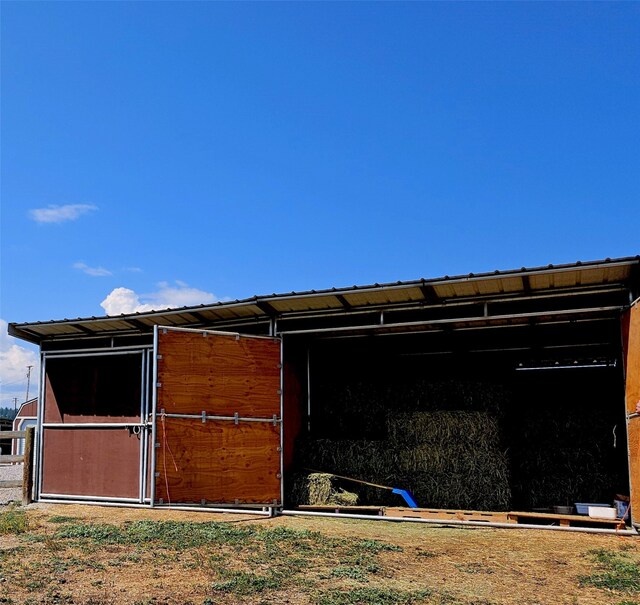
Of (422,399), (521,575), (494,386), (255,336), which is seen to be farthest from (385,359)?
(521,575)

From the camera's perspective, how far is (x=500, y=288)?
859 cm

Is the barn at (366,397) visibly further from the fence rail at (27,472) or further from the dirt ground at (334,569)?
the dirt ground at (334,569)

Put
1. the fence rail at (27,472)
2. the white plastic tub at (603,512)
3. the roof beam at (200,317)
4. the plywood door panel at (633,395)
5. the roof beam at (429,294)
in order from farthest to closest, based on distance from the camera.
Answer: the fence rail at (27,472), the roof beam at (200,317), the roof beam at (429,294), the white plastic tub at (603,512), the plywood door panel at (633,395)

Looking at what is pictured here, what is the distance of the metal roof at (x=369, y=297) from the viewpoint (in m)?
7.89

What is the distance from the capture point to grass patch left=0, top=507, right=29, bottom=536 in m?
7.88

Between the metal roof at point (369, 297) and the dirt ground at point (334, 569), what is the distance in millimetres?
2935

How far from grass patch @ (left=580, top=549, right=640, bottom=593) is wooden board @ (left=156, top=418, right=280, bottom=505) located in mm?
4615

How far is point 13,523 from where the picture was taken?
829cm

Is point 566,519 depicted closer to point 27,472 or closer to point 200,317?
point 200,317

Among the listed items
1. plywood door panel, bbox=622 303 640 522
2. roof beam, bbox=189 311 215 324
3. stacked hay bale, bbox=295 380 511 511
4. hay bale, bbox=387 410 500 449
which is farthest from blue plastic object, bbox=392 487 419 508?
roof beam, bbox=189 311 215 324

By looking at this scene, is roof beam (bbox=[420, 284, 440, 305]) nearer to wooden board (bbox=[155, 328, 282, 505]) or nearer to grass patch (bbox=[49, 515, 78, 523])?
wooden board (bbox=[155, 328, 282, 505])

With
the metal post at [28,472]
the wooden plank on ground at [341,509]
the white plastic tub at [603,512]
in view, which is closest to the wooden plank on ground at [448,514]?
the wooden plank on ground at [341,509]

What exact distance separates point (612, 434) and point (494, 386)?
185 cm

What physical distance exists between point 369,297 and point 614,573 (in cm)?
466
